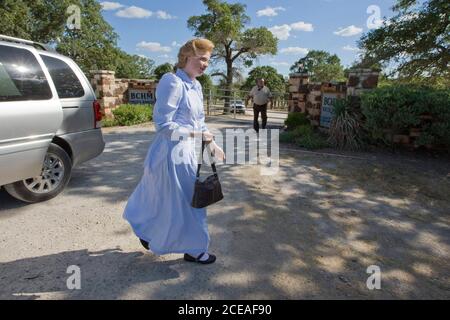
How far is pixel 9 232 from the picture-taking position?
10.6ft

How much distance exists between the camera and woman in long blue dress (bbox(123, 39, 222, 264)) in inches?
91.0

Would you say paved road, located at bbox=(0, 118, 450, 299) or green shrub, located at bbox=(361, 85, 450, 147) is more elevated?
green shrub, located at bbox=(361, 85, 450, 147)

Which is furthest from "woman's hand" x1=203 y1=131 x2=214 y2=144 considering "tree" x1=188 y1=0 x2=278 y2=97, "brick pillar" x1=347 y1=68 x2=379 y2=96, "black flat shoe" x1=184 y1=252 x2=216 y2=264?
"tree" x1=188 y1=0 x2=278 y2=97

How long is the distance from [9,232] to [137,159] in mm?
3305

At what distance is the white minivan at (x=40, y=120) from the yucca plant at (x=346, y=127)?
228 inches

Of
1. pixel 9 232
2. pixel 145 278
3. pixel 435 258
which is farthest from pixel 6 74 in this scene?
pixel 435 258

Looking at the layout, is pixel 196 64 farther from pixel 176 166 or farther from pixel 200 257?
pixel 200 257

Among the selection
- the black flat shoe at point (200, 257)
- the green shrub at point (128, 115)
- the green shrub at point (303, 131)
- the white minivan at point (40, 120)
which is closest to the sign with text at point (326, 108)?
the green shrub at point (303, 131)

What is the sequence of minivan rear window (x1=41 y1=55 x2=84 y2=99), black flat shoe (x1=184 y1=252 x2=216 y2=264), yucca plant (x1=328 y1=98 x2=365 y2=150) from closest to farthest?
1. black flat shoe (x1=184 y1=252 x2=216 y2=264)
2. minivan rear window (x1=41 y1=55 x2=84 y2=99)
3. yucca plant (x1=328 y1=98 x2=365 y2=150)

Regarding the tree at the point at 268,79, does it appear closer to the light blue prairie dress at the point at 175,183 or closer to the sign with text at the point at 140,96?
the sign with text at the point at 140,96

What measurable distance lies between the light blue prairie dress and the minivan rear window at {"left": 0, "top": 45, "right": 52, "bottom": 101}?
199 cm

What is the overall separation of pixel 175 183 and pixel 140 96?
39.2 ft

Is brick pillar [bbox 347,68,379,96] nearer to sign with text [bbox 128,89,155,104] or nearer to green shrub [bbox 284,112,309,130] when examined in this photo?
green shrub [bbox 284,112,309,130]

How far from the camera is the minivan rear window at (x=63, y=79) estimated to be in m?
3.94
